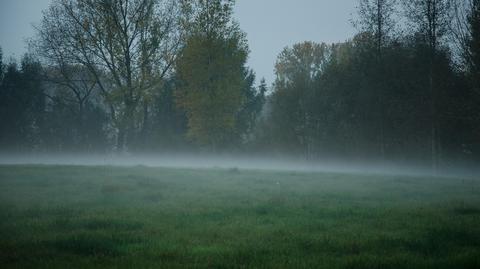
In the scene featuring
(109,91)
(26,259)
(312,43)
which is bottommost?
(26,259)

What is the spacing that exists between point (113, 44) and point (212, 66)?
373 inches

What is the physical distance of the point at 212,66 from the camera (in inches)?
1592

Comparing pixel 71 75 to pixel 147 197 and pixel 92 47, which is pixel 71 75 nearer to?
pixel 92 47

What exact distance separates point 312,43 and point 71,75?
35415mm

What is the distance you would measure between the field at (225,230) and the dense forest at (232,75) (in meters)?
20.8

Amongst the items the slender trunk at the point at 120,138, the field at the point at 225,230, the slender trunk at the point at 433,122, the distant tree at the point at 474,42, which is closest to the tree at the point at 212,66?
the slender trunk at the point at 120,138

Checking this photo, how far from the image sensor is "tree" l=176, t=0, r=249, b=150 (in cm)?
4038

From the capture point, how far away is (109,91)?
3903 cm

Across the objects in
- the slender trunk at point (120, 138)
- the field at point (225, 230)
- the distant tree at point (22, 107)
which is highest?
the distant tree at point (22, 107)

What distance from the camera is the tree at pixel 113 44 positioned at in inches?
1422

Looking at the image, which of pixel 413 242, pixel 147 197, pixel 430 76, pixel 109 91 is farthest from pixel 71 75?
pixel 413 242

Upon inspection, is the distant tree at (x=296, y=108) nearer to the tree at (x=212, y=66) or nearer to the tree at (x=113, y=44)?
the tree at (x=212, y=66)

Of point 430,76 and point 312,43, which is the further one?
point 312,43

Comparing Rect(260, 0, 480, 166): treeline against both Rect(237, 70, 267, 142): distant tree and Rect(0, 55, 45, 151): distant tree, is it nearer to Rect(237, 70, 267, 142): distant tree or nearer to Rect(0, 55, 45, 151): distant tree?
Rect(237, 70, 267, 142): distant tree
